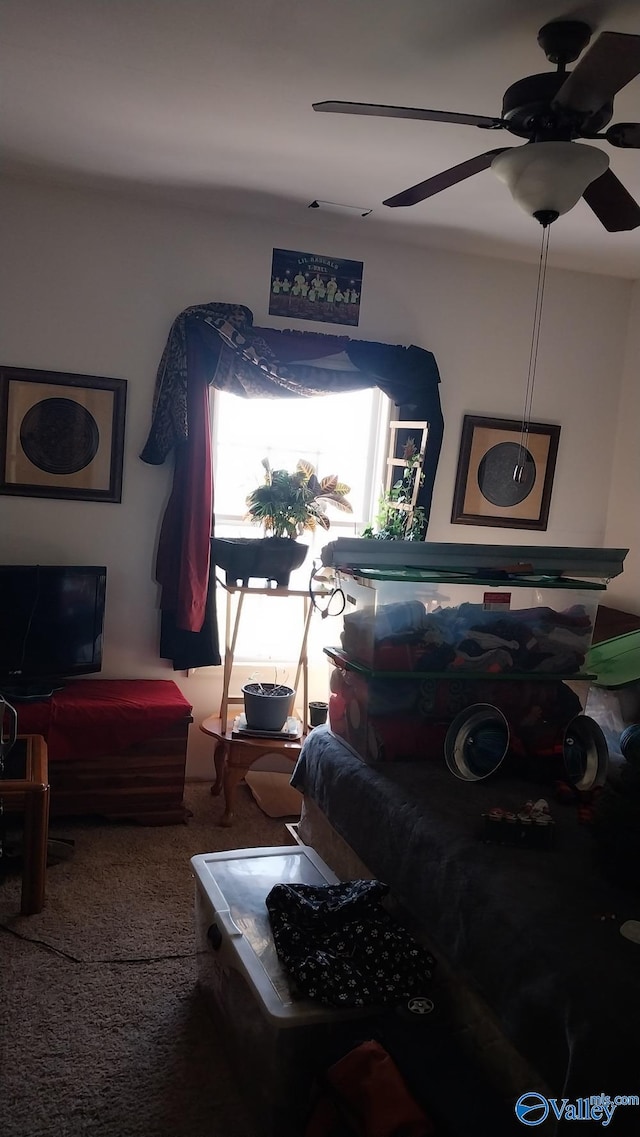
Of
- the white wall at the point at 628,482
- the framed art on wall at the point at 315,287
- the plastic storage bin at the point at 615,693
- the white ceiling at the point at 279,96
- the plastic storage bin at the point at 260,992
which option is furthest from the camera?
the white wall at the point at 628,482

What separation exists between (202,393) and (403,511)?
1.10 metres

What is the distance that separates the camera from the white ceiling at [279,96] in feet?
6.67

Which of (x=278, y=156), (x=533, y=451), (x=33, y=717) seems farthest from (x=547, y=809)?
(x=533, y=451)

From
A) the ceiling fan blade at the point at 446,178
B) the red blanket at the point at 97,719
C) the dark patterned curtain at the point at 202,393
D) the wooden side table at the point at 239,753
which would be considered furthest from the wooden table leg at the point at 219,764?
the ceiling fan blade at the point at 446,178

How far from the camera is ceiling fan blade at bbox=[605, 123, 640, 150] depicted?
187cm

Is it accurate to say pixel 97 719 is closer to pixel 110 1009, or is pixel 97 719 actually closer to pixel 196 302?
pixel 110 1009

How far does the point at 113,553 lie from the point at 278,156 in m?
1.80

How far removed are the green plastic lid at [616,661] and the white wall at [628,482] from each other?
147 cm

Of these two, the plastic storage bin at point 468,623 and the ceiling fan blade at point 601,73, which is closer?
the ceiling fan blade at point 601,73

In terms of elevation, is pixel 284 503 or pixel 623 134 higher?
pixel 623 134

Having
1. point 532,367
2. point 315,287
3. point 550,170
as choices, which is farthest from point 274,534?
point 550,170

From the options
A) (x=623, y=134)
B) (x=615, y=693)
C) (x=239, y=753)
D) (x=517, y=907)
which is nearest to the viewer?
(x=517, y=907)

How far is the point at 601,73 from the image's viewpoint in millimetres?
1645

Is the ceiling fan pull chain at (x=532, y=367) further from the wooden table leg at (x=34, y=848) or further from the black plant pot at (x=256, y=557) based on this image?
the wooden table leg at (x=34, y=848)
